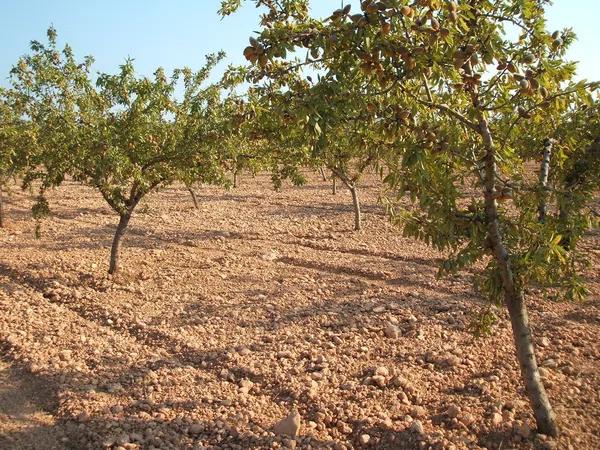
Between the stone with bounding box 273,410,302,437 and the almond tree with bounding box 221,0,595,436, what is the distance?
7.17ft

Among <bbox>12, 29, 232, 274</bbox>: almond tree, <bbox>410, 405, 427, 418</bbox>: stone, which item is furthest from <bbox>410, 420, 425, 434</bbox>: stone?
<bbox>12, 29, 232, 274</bbox>: almond tree

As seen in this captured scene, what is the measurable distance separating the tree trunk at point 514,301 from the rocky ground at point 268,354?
11.0 inches

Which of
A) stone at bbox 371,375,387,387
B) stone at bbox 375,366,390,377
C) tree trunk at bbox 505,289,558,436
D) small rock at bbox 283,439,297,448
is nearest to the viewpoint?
tree trunk at bbox 505,289,558,436

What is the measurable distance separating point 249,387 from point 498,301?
3.04 metres

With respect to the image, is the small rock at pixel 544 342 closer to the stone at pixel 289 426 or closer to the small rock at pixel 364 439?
the small rock at pixel 364 439

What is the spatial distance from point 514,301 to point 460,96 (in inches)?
73.8

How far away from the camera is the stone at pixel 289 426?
465 cm

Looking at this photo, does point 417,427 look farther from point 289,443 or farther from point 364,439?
point 289,443

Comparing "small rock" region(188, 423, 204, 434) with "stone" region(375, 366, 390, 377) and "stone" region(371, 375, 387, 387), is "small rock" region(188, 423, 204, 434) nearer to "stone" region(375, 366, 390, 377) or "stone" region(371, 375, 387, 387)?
"stone" region(371, 375, 387, 387)

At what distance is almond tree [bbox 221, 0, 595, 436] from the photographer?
3.11 metres

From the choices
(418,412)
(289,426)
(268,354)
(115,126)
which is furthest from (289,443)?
(115,126)

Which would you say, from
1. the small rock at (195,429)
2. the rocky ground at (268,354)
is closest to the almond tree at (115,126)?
the rocky ground at (268,354)

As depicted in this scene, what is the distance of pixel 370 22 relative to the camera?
302 centimetres

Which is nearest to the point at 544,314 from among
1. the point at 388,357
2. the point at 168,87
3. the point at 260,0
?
the point at 388,357
